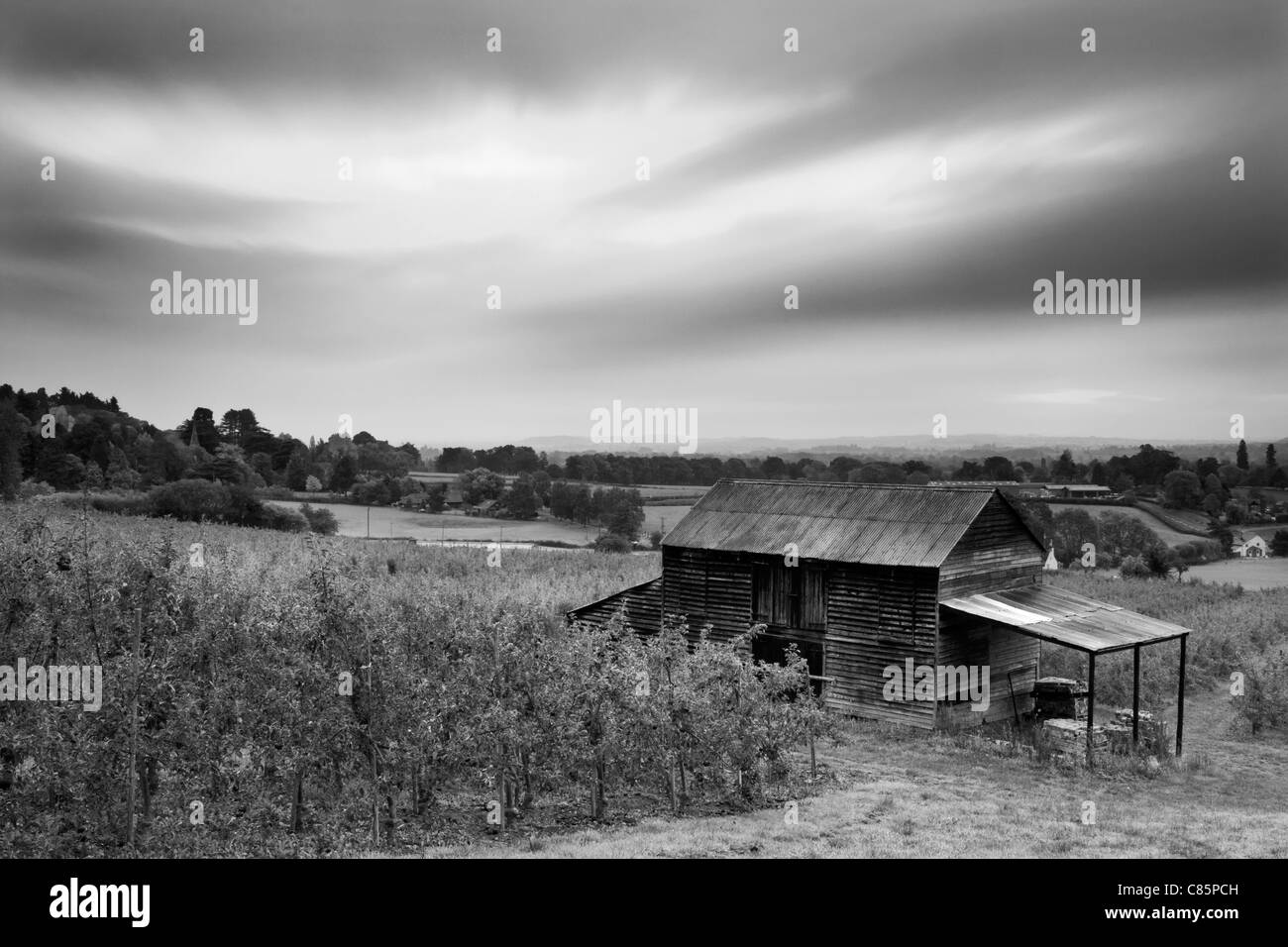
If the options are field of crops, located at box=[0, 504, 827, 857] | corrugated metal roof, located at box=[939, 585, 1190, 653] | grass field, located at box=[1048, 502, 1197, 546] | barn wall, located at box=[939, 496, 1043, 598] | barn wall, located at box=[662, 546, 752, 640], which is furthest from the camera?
grass field, located at box=[1048, 502, 1197, 546]

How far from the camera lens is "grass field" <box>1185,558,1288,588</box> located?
2223 inches

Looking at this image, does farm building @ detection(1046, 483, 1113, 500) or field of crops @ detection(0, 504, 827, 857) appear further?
farm building @ detection(1046, 483, 1113, 500)

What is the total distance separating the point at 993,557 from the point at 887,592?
387 cm

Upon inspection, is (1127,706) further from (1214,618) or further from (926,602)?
(1214,618)

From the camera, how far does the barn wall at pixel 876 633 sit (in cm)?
2648

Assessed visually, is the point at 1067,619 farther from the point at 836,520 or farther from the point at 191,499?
the point at 191,499

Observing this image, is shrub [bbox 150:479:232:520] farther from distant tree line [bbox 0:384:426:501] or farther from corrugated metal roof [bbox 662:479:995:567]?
corrugated metal roof [bbox 662:479:995:567]

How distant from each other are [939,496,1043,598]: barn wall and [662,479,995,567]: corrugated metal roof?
2.05 ft

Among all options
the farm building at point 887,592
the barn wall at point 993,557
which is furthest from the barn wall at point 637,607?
the barn wall at point 993,557

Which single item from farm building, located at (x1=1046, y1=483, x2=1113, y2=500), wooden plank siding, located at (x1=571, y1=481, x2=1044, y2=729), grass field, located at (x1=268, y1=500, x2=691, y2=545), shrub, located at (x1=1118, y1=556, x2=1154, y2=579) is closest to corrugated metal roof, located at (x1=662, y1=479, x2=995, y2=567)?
wooden plank siding, located at (x1=571, y1=481, x2=1044, y2=729)

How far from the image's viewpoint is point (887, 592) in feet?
89.2

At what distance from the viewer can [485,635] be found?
1691 centimetres

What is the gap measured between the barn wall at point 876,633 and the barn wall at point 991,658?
0.64 meters

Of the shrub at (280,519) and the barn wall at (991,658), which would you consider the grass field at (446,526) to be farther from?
the barn wall at (991,658)
